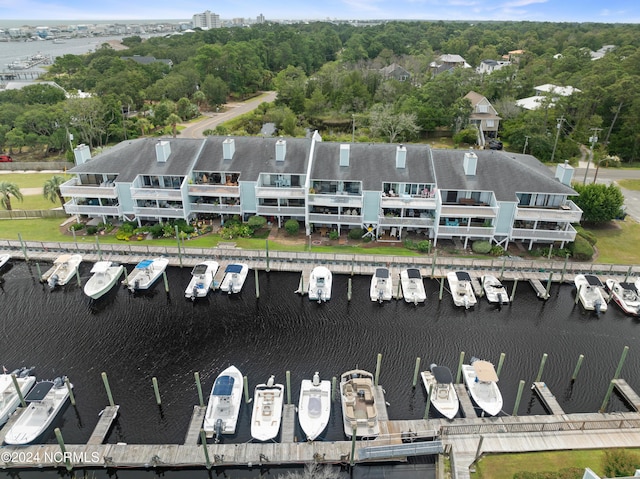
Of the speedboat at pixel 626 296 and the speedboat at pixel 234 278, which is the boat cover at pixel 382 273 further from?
the speedboat at pixel 626 296

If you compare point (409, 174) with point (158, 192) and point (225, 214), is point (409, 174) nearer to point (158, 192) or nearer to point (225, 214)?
point (225, 214)

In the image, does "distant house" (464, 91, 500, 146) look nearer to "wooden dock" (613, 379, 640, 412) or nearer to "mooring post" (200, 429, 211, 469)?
"wooden dock" (613, 379, 640, 412)

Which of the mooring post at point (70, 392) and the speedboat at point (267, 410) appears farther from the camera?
the mooring post at point (70, 392)

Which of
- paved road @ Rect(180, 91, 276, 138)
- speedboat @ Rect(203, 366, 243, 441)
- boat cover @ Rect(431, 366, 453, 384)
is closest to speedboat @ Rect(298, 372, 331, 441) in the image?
speedboat @ Rect(203, 366, 243, 441)

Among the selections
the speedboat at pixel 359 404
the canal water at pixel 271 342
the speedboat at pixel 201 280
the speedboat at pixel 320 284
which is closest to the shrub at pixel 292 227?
the canal water at pixel 271 342

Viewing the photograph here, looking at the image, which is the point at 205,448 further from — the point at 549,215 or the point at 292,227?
the point at 549,215

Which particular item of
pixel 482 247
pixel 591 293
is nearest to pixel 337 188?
A: pixel 482 247
